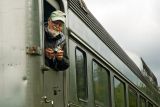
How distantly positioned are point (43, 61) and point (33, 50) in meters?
0.18

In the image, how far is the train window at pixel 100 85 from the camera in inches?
268

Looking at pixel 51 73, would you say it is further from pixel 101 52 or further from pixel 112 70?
pixel 112 70

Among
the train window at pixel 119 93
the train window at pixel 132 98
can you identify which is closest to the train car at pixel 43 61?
the train window at pixel 119 93

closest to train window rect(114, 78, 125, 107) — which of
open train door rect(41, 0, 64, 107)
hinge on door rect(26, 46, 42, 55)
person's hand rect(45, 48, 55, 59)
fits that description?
open train door rect(41, 0, 64, 107)

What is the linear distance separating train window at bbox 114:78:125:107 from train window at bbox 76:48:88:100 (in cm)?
195

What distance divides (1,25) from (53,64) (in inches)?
25.5

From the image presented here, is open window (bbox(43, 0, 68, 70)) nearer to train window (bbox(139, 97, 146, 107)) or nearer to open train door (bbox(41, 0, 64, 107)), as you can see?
open train door (bbox(41, 0, 64, 107))

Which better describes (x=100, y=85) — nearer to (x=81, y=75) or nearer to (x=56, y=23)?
(x=81, y=75)

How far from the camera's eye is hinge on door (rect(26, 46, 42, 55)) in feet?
14.9

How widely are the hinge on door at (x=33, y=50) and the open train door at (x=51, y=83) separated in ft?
0.51

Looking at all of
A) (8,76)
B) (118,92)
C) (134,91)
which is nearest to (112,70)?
(118,92)

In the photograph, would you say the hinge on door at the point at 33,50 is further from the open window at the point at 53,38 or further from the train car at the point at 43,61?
the open window at the point at 53,38

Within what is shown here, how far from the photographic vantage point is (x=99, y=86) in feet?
23.4

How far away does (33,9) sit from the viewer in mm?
4637
